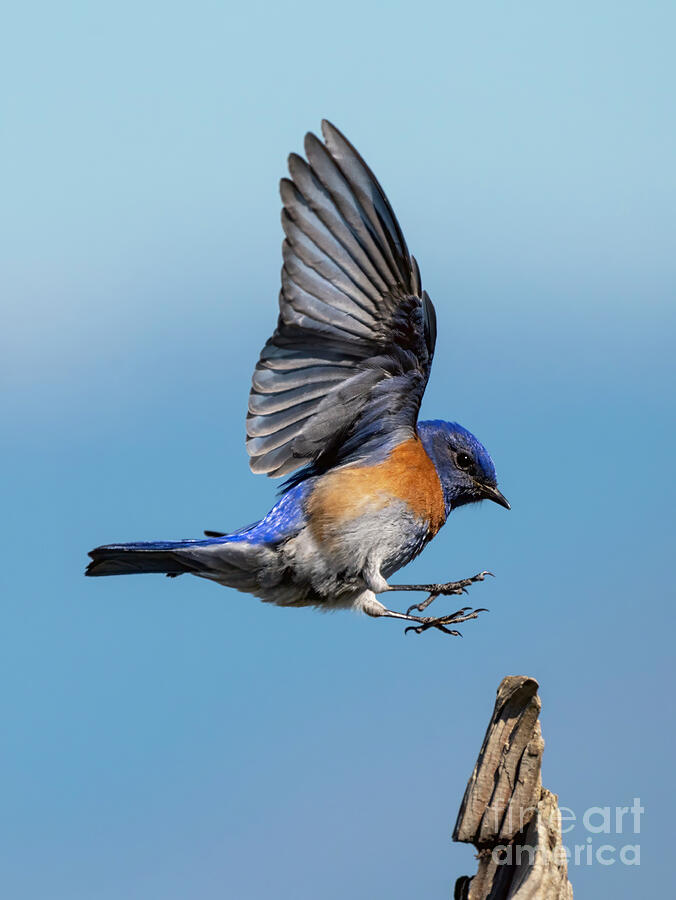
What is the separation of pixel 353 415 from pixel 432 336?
0.78 meters

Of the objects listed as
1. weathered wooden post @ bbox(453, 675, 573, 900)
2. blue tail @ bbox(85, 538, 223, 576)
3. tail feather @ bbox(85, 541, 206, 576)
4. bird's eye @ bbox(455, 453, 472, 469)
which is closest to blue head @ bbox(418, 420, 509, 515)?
bird's eye @ bbox(455, 453, 472, 469)

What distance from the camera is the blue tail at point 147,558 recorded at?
7.53m

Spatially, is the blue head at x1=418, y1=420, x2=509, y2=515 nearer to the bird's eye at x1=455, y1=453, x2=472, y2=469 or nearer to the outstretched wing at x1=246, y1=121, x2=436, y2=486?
the bird's eye at x1=455, y1=453, x2=472, y2=469

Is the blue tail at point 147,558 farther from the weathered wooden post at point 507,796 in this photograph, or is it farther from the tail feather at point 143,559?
the weathered wooden post at point 507,796

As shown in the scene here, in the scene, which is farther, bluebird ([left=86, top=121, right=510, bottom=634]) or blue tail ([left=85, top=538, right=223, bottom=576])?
blue tail ([left=85, top=538, right=223, bottom=576])

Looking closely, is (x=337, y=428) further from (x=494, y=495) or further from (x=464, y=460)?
(x=494, y=495)

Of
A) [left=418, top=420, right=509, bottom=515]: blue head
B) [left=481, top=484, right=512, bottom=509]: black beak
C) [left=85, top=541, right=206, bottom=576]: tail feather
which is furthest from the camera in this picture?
[left=481, top=484, right=512, bottom=509]: black beak

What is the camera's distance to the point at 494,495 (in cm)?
903

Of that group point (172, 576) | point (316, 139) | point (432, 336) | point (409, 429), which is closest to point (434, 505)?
point (409, 429)

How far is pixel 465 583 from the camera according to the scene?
7879 millimetres

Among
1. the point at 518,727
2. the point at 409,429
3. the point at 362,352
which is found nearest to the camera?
the point at 518,727

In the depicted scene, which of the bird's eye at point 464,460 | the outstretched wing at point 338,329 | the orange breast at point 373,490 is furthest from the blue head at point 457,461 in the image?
the outstretched wing at point 338,329

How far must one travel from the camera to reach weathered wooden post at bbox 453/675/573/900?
5.58 m

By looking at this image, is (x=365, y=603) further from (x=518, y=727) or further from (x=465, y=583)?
(x=518, y=727)
